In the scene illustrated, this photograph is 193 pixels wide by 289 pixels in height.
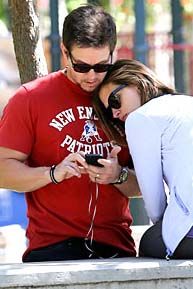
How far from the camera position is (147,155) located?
3.98 metres

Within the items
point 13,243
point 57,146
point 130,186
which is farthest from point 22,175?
point 13,243

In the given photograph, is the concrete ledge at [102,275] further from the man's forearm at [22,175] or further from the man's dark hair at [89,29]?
the man's dark hair at [89,29]

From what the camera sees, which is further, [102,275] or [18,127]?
[18,127]

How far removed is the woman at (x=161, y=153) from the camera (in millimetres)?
3930

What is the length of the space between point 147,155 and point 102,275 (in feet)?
1.82

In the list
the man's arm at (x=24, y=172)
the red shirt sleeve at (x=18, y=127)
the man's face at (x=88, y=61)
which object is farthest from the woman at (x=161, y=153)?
the red shirt sleeve at (x=18, y=127)

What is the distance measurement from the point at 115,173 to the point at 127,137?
206mm

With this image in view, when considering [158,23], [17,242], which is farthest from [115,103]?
[158,23]

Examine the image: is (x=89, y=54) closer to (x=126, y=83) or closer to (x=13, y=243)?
(x=126, y=83)

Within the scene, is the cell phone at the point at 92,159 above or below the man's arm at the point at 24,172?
above

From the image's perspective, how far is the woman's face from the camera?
416 cm

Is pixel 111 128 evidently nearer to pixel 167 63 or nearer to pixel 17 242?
pixel 17 242

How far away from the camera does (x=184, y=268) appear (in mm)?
3850

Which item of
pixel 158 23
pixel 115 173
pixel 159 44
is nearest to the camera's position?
pixel 115 173
